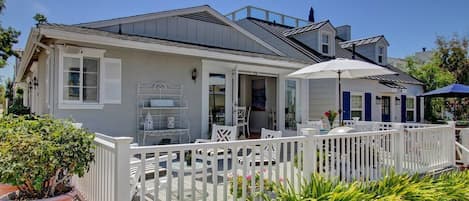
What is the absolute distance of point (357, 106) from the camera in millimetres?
13453

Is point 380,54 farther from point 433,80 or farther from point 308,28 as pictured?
point 308,28

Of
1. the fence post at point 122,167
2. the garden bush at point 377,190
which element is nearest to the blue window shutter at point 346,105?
the garden bush at point 377,190

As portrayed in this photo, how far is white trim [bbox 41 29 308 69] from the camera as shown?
5.75 metres

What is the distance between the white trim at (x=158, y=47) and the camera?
18.9ft

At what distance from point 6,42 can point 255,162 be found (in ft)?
53.2

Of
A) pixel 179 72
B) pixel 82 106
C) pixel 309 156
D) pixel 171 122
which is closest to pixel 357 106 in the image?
pixel 179 72

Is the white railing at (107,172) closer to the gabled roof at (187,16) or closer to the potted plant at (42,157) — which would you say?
the potted plant at (42,157)

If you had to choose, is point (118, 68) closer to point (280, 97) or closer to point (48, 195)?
point (48, 195)

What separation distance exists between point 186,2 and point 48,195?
10465mm

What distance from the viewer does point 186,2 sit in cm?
1259

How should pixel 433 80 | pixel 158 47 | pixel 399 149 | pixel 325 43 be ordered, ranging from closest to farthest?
1. pixel 399 149
2. pixel 158 47
3. pixel 325 43
4. pixel 433 80

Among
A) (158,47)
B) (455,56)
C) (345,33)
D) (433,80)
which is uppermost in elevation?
(345,33)

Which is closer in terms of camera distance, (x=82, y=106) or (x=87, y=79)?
(x=82, y=106)

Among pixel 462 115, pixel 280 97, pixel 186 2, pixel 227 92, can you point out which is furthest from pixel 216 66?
pixel 462 115
